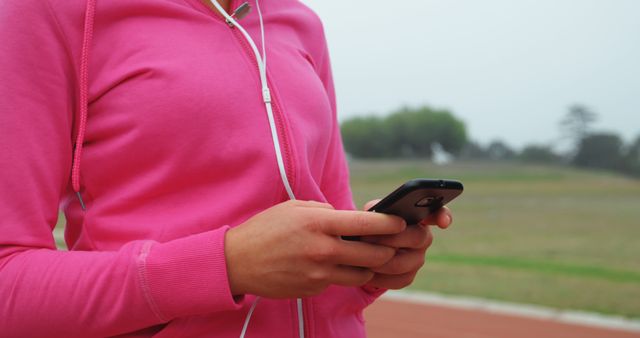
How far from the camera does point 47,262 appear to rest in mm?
762

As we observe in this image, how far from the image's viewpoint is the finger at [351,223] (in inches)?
28.7

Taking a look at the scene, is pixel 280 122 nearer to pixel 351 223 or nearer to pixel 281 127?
pixel 281 127

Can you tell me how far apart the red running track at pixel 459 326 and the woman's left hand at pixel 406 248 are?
4.44 metres

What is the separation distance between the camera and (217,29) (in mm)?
929

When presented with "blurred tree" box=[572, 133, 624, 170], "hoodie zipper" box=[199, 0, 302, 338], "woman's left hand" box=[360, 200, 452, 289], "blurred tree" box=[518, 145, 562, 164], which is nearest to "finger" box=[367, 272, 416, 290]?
"woman's left hand" box=[360, 200, 452, 289]

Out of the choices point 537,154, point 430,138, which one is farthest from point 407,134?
point 537,154

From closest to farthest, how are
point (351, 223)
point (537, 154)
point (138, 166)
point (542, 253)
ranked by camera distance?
1. point (351, 223)
2. point (138, 166)
3. point (542, 253)
4. point (537, 154)

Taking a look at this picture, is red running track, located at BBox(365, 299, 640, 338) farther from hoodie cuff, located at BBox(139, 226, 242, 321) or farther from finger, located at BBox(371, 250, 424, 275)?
hoodie cuff, located at BBox(139, 226, 242, 321)

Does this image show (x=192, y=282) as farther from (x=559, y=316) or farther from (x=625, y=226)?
(x=625, y=226)

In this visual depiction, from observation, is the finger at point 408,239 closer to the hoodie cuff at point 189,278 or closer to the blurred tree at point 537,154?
the hoodie cuff at point 189,278

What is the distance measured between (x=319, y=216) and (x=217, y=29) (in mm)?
353

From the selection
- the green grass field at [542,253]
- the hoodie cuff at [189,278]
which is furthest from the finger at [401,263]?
the green grass field at [542,253]

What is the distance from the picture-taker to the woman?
2.48 ft

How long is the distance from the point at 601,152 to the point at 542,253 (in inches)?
1767
